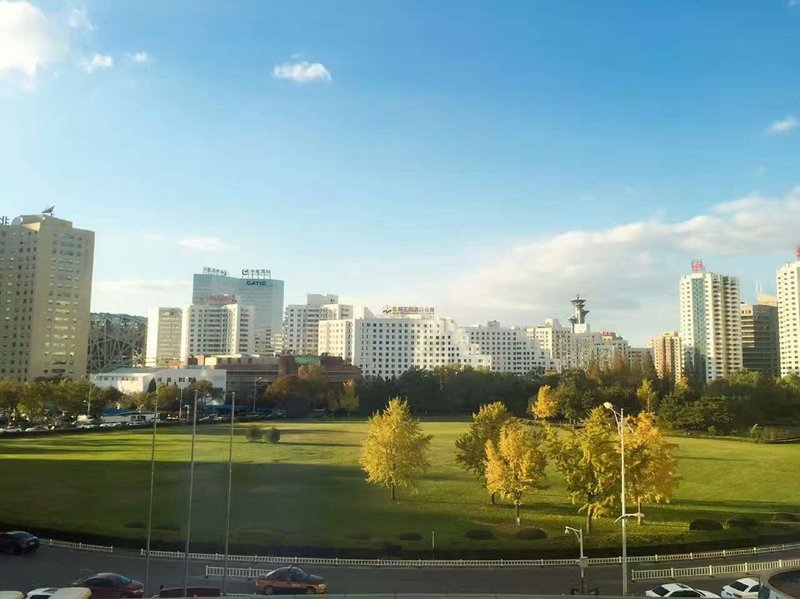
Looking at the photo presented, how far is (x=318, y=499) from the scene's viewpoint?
3053 cm

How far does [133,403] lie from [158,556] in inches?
1732

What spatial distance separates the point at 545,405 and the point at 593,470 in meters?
33.5

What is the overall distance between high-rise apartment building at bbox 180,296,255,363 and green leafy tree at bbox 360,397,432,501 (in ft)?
421

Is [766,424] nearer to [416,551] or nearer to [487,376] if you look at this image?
[487,376]

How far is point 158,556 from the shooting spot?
23312 millimetres

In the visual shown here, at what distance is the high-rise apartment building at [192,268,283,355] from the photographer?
6885 inches

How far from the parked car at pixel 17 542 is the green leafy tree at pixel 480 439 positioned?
18.4m

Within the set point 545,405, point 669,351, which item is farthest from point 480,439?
point 669,351

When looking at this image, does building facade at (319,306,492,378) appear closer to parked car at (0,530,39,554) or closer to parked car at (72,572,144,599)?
parked car at (0,530,39,554)

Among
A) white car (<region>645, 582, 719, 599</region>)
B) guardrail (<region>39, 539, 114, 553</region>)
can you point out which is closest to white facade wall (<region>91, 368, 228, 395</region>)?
guardrail (<region>39, 539, 114, 553</region>)

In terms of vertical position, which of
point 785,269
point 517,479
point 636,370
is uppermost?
point 785,269

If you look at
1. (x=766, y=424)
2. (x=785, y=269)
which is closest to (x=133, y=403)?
(x=766, y=424)

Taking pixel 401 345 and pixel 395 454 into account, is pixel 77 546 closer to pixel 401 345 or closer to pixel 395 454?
pixel 395 454

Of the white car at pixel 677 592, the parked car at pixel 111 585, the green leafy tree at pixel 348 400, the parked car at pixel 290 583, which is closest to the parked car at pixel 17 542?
the parked car at pixel 111 585
